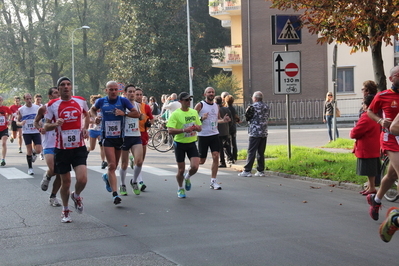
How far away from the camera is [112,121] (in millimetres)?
9172

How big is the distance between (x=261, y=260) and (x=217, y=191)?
506 centimetres

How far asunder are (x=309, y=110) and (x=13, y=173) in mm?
25325

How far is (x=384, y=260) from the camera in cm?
562

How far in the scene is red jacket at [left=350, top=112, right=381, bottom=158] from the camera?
9.22 meters

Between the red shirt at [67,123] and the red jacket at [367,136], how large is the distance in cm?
455

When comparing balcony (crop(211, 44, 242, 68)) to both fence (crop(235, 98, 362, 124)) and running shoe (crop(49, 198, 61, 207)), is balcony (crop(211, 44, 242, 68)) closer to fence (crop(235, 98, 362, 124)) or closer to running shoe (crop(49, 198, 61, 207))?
fence (crop(235, 98, 362, 124))

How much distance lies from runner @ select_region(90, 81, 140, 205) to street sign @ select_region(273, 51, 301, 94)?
5.73 meters

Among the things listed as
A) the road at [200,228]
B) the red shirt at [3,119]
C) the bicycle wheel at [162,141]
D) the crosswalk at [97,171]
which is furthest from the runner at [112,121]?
the bicycle wheel at [162,141]

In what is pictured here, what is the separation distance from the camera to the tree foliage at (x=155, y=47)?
37.2m

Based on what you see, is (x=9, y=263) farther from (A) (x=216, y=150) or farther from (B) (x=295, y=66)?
(B) (x=295, y=66)

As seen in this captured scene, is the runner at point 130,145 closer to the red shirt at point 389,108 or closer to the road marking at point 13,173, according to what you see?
the road marking at point 13,173

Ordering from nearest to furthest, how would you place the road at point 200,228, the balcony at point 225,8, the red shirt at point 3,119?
the road at point 200,228 → the red shirt at point 3,119 → the balcony at point 225,8

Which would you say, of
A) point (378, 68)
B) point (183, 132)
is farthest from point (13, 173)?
point (378, 68)

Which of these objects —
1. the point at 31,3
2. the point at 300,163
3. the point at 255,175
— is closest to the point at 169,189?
the point at 255,175
